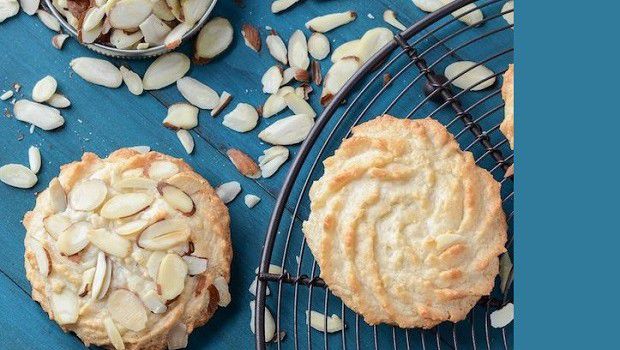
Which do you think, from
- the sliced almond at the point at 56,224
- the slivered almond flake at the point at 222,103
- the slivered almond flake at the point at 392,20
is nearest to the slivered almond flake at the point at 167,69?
the slivered almond flake at the point at 222,103

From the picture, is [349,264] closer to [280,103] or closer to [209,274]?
[209,274]

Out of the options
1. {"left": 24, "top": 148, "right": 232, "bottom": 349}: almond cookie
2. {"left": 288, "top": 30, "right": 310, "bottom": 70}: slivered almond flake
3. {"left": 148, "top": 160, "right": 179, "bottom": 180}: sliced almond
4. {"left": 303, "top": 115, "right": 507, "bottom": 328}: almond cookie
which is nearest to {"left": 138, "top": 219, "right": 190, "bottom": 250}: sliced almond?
{"left": 24, "top": 148, "right": 232, "bottom": 349}: almond cookie

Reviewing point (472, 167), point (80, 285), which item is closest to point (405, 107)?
point (472, 167)

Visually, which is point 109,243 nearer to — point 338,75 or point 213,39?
point 213,39

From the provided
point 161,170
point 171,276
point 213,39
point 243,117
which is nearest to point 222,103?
point 243,117

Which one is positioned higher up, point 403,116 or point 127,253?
point 403,116
